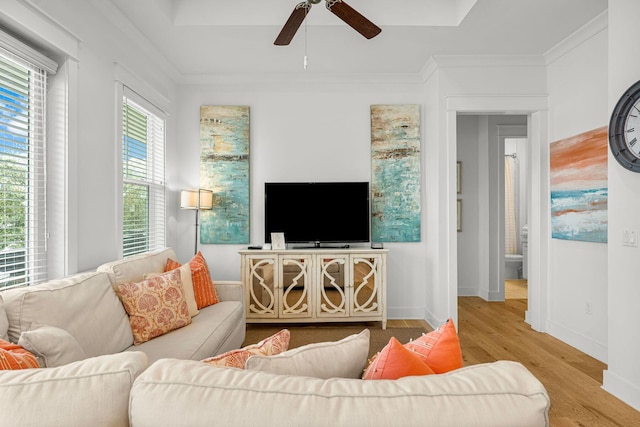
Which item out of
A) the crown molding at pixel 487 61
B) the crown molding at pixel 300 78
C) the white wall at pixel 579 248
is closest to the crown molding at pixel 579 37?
the white wall at pixel 579 248

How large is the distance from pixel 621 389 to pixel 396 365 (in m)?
2.37

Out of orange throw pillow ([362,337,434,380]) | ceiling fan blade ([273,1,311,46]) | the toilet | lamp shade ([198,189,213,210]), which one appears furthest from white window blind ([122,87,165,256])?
the toilet

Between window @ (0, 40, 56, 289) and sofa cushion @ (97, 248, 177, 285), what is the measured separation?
394 mm

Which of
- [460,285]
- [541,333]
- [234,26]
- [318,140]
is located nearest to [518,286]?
[460,285]

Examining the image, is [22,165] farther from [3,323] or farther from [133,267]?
[3,323]

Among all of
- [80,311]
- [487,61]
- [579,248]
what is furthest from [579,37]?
[80,311]

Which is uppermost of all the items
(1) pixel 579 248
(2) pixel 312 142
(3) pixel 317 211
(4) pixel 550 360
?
(2) pixel 312 142

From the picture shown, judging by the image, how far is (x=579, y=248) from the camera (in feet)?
10.7

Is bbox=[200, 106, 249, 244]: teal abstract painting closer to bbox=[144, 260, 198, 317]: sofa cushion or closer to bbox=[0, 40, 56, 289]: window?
bbox=[144, 260, 198, 317]: sofa cushion

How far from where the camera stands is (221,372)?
79 cm

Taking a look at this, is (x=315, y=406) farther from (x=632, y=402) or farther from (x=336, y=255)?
(x=336, y=255)

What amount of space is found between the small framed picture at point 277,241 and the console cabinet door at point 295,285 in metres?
0.16

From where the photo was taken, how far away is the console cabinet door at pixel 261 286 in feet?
12.4

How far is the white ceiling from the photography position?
9.50 ft
